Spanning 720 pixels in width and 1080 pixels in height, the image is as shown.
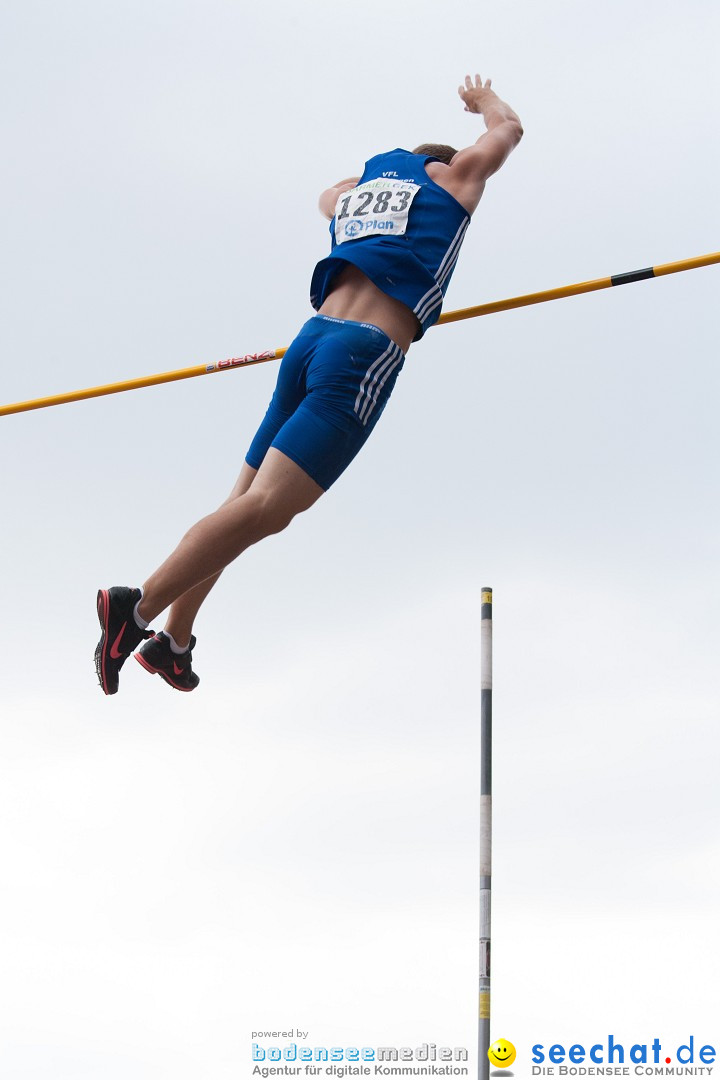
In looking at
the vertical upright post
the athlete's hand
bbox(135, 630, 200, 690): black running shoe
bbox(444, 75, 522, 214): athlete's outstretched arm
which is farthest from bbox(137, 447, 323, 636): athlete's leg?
the vertical upright post

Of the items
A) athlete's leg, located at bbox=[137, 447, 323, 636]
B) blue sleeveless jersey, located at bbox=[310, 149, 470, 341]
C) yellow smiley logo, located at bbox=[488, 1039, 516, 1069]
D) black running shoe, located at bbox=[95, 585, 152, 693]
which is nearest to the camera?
athlete's leg, located at bbox=[137, 447, 323, 636]

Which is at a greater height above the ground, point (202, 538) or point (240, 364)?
point (240, 364)

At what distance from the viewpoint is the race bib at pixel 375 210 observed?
5797 millimetres

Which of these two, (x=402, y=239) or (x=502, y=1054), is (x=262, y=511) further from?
(x=502, y=1054)

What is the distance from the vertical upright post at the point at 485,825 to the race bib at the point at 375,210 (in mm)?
4249

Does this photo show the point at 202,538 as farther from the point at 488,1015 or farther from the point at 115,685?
the point at 488,1015

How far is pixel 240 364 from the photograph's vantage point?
23.5 ft

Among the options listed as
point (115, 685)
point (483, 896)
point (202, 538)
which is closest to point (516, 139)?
point (202, 538)

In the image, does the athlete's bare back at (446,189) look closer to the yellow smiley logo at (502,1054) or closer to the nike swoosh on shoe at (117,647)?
the nike swoosh on shoe at (117,647)

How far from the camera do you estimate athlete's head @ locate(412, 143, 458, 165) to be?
245 inches

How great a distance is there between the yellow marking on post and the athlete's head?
0.73 m

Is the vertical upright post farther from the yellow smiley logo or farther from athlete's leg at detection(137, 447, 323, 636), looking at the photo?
athlete's leg at detection(137, 447, 323, 636)

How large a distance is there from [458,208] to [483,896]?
477 cm

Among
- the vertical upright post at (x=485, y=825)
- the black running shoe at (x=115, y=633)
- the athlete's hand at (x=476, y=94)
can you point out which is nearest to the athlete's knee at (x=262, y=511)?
the black running shoe at (x=115, y=633)
